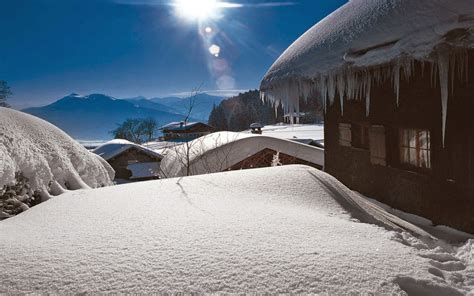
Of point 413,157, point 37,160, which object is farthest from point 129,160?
point 37,160

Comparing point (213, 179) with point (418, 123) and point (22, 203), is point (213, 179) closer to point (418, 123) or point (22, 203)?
point (22, 203)

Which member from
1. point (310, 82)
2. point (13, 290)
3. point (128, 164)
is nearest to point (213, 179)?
A: point (13, 290)

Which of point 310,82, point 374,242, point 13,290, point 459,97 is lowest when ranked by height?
point 374,242

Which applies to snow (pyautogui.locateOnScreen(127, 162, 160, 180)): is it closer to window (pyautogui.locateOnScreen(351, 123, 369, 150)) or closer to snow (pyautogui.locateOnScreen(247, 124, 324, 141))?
snow (pyautogui.locateOnScreen(247, 124, 324, 141))

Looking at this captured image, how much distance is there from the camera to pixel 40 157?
2.72 metres

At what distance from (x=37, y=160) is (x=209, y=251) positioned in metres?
2.02

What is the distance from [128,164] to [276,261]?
659 inches

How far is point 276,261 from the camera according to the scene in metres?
1.51

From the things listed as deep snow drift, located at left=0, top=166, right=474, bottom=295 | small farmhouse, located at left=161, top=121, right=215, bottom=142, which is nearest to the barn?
deep snow drift, located at left=0, top=166, right=474, bottom=295

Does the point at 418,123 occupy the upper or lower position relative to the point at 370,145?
upper

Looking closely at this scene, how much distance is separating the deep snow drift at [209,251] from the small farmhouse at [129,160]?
14.2 m

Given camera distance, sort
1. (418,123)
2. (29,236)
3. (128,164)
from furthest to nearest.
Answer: (128,164), (418,123), (29,236)

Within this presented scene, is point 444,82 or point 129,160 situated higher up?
point 444,82

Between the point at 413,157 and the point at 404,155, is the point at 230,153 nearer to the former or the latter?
the point at 404,155
